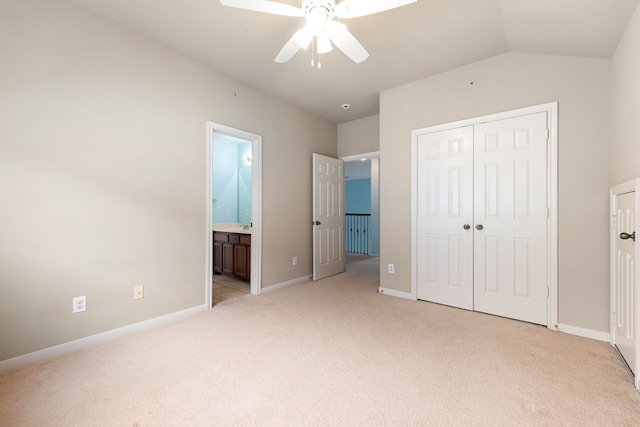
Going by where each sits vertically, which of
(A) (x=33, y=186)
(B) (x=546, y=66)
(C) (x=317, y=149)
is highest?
(B) (x=546, y=66)

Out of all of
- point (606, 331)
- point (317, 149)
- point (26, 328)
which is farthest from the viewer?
point (317, 149)

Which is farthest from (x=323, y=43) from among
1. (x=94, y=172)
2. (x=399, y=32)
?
(x=94, y=172)

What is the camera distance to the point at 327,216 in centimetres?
466

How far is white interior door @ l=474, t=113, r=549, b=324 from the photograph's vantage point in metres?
2.66

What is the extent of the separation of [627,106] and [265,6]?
259cm

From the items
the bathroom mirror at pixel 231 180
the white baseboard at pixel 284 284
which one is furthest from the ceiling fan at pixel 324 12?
the bathroom mirror at pixel 231 180

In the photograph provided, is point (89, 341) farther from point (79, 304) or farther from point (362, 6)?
point (362, 6)

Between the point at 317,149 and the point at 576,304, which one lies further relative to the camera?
the point at 317,149

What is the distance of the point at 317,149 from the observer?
4652 mm

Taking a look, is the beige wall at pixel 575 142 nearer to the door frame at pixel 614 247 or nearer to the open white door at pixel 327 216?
the door frame at pixel 614 247

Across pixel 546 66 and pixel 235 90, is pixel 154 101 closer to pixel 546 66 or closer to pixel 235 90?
pixel 235 90

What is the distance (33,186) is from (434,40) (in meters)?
3.52

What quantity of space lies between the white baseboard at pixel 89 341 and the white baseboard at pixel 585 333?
359cm

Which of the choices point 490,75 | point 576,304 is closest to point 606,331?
point 576,304
